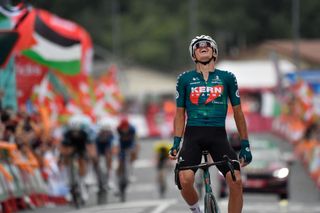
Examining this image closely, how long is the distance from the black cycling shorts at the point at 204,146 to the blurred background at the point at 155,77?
7.35 metres

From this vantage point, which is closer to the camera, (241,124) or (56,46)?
(241,124)

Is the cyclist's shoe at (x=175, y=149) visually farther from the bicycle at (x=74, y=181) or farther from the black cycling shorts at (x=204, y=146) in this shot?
the bicycle at (x=74, y=181)

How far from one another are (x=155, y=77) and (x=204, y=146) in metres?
78.6

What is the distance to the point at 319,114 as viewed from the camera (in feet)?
122

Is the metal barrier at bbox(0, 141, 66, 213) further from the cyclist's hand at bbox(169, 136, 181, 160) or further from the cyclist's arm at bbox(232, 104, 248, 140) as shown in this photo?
the cyclist's arm at bbox(232, 104, 248, 140)

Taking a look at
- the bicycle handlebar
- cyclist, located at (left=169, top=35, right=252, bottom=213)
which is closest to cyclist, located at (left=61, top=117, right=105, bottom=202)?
cyclist, located at (left=169, top=35, right=252, bottom=213)

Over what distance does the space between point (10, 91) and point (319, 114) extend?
590 inches

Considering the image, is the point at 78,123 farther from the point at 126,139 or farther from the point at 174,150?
the point at 174,150

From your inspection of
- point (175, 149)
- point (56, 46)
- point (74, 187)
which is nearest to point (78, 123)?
point (74, 187)

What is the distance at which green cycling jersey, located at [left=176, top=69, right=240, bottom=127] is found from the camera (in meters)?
11.7

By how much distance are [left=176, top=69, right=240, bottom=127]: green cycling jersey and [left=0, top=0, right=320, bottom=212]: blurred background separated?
7.35 metres

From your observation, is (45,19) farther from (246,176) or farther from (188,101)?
(188,101)

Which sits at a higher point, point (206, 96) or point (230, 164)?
point (206, 96)

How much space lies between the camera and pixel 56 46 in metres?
27.0
